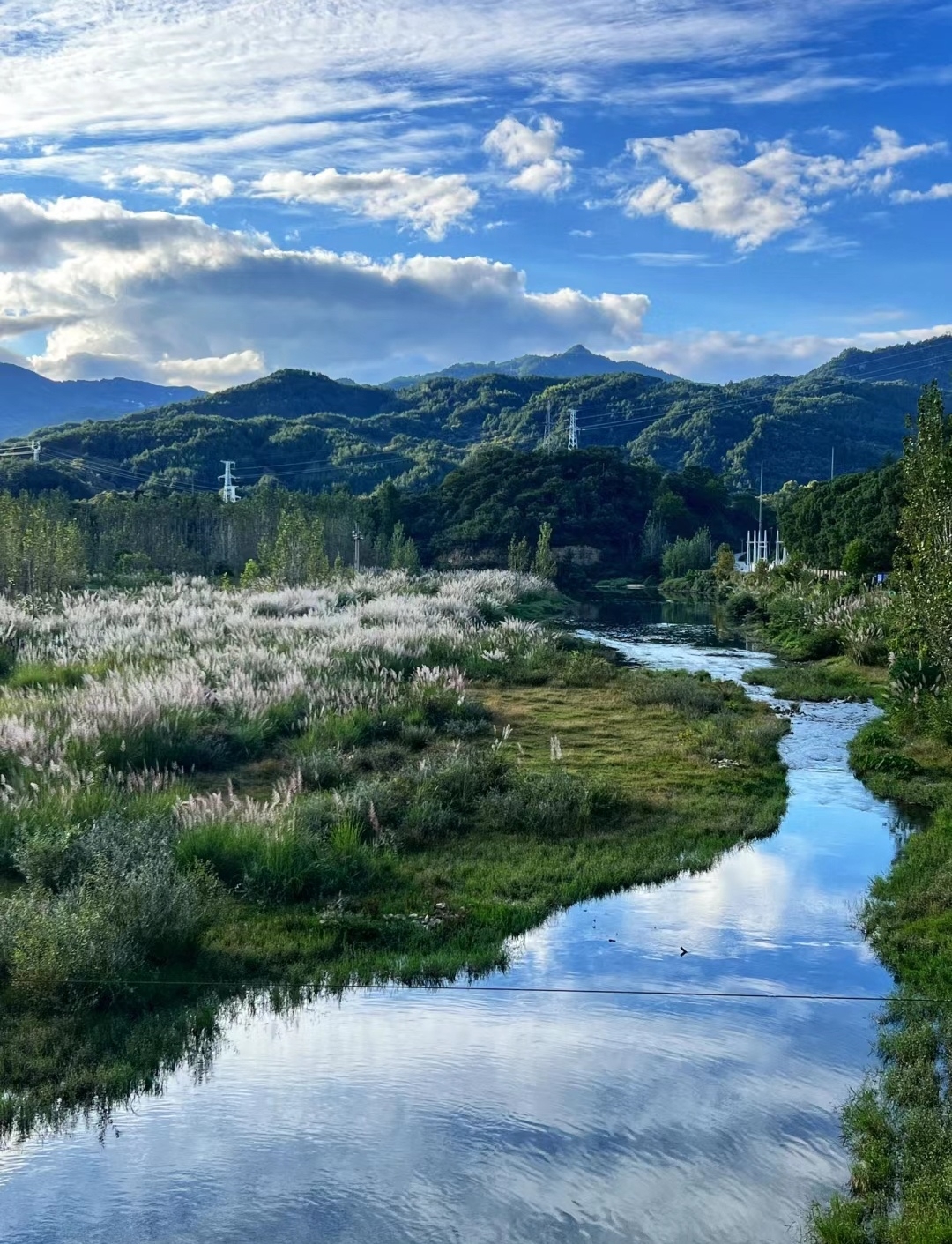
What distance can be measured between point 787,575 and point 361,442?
140242 millimetres

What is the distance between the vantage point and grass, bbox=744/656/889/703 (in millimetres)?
22312

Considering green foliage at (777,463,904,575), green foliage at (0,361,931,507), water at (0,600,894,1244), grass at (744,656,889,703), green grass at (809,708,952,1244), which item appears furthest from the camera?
green foliage at (0,361,931,507)

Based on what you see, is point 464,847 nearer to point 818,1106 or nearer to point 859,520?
point 818,1106

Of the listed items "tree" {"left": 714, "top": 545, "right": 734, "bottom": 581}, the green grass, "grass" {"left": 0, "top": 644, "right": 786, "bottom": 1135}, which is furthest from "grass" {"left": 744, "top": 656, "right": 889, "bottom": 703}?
"tree" {"left": 714, "top": 545, "right": 734, "bottom": 581}

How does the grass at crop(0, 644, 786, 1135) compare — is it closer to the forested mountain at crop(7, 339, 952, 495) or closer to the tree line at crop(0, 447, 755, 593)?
the tree line at crop(0, 447, 755, 593)

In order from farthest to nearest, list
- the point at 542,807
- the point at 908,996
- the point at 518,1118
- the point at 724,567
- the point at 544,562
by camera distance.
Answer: the point at 544,562 < the point at 724,567 < the point at 542,807 < the point at 908,996 < the point at 518,1118

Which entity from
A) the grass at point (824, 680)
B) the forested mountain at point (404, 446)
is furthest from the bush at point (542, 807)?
the forested mountain at point (404, 446)

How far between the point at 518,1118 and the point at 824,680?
20.5 m

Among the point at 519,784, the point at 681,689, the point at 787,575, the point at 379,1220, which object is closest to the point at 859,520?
the point at 787,575

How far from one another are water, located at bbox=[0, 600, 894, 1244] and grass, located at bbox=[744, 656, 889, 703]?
13941mm

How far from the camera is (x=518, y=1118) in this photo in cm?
574

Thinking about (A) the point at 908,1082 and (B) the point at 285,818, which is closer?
(A) the point at 908,1082

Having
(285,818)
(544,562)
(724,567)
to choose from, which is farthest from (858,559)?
(285,818)

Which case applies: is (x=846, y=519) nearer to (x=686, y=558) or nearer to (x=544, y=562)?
(x=544, y=562)
